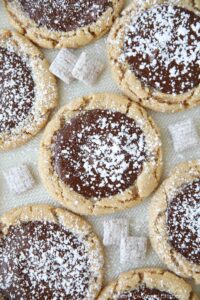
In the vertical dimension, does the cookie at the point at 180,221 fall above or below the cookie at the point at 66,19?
below

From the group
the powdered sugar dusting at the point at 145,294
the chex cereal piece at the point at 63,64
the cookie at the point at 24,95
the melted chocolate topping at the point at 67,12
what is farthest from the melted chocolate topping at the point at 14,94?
the powdered sugar dusting at the point at 145,294

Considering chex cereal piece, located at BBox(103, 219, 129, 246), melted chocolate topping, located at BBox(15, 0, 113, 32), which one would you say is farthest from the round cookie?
chex cereal piece, located at BBox(103, 219, 129, 246)

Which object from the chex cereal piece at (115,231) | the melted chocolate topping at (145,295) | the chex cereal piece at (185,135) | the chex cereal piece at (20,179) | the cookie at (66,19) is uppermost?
the cookie at (66,19)

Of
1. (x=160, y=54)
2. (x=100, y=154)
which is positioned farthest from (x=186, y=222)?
(x=160, y=54)

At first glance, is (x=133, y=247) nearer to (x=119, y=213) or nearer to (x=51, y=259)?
(x=119, y=213)

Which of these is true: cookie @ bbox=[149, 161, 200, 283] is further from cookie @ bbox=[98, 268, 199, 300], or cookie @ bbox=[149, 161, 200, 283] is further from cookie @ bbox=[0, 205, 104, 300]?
cookie @ bbox=[0, 205, 104, 300]

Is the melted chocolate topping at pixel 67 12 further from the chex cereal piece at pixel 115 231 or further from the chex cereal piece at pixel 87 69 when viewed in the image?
the chex cereal piece at pixel 115 231
